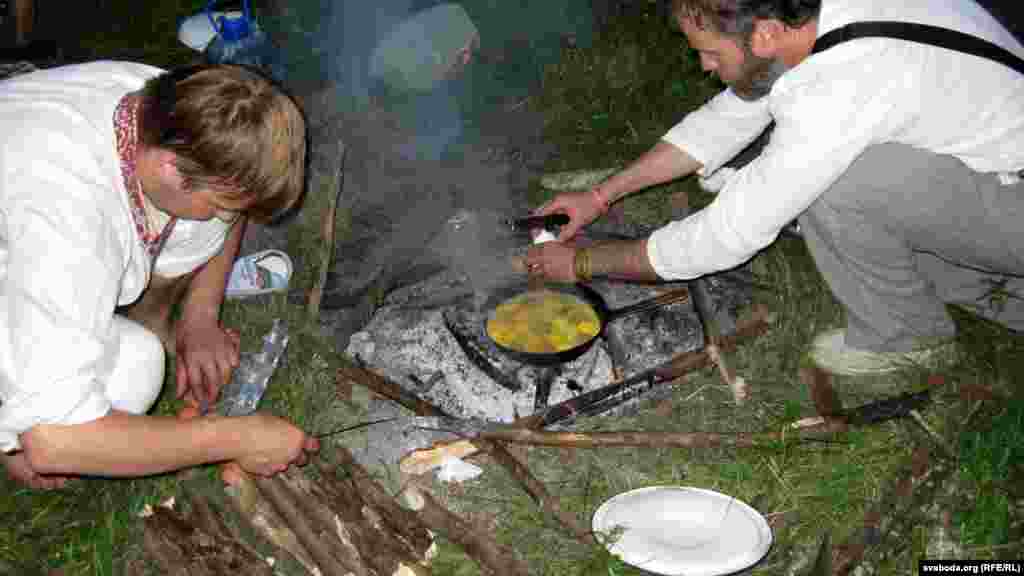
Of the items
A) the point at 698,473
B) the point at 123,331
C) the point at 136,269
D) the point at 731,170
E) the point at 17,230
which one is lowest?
the point at 698,473

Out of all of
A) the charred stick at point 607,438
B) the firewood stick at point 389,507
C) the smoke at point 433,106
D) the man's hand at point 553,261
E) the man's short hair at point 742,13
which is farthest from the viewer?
the smoke at point 433,106

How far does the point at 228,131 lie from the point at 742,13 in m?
1.79

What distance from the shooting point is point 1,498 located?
3830mm

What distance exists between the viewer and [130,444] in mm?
2760

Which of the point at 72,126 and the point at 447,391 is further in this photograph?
the point at 447,391

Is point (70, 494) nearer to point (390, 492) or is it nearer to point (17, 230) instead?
point (390, 492)

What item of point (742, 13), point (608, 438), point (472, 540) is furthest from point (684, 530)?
point (742, 13)

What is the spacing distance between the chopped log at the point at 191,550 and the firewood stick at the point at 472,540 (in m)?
0.61

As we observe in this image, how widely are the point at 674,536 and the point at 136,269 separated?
7.39 feet

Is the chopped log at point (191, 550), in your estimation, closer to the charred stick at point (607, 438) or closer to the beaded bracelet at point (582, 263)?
the charred stick at point (607, 438)

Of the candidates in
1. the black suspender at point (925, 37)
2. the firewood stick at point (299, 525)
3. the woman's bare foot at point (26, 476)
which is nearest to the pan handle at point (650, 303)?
the black suspender at point (925, 37)

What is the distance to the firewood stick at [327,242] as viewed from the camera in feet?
14.4

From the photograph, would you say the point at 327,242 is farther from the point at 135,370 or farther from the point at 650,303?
the point at 650,303

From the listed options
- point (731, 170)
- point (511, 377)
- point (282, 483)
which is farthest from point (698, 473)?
point (731, 170)
